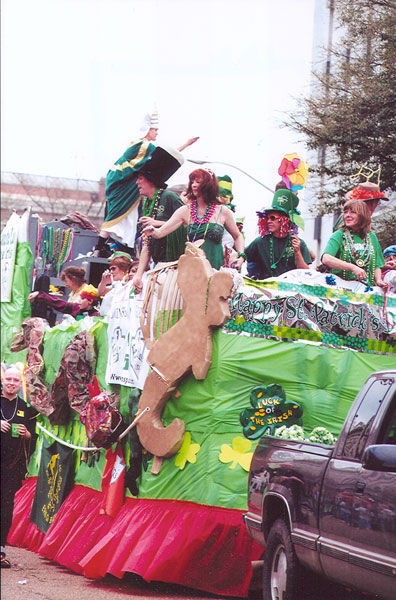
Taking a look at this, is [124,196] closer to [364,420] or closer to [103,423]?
[103,423]

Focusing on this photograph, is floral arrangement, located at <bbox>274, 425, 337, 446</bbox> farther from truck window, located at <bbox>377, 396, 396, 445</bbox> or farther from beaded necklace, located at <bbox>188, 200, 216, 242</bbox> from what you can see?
truck window, located at <bbox>377, 396, 396, 445</bbox>

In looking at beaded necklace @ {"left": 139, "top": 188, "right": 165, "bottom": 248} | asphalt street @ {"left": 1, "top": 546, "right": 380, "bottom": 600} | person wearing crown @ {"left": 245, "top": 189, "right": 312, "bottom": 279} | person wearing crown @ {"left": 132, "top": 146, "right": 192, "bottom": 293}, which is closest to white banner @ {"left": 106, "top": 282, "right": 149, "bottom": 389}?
person wearing crown @ {"left": 132, "top": 146, "right": 192, "bottom": 293}

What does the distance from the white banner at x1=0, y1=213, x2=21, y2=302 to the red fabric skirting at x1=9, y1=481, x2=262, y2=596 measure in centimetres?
878

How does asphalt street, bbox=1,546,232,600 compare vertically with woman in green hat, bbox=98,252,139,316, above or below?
below

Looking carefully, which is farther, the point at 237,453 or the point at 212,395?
the point at 212,395

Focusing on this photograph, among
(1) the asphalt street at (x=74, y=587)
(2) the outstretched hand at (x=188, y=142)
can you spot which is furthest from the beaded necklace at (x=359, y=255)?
(2) the outstretched hand at (x=188, y=142)

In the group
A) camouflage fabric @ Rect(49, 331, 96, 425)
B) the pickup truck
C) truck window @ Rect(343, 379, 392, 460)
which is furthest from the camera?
camouflage fabric @ Rect(49, 331, 96, 425)

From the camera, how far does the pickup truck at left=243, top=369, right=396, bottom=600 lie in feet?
18.8

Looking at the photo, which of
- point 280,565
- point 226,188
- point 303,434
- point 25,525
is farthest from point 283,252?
point 25,525

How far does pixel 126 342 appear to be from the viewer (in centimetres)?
1033

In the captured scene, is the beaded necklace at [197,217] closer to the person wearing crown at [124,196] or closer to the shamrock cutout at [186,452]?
the shamrock cutout at [186,452]

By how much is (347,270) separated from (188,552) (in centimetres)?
287

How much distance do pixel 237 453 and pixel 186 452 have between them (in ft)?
1.78

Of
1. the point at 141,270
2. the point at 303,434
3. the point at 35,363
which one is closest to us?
the point at 303,434
